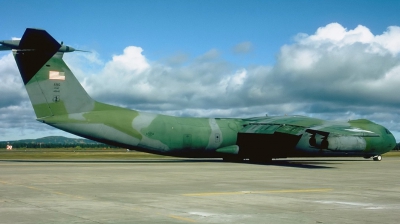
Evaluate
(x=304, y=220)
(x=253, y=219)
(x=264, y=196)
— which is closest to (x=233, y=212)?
(x=253, y=219)

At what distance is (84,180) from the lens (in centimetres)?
1917

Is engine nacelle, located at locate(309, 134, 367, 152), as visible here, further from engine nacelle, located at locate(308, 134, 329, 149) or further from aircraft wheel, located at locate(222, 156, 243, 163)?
aircraft wheel, located at locate(222, 156, 243, 163)

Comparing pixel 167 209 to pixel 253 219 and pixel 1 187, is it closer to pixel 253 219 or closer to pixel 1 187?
pixel 253 219

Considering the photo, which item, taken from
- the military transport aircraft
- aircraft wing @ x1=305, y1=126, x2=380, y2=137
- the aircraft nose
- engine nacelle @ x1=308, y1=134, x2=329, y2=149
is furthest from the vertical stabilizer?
the aircraft nose

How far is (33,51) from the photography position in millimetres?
28391

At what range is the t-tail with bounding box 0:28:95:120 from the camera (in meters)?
28.0

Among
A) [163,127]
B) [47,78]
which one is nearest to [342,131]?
[163,127]

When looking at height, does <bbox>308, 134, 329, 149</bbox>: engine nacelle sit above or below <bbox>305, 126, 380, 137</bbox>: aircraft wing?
below

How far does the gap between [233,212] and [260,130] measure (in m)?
23.7

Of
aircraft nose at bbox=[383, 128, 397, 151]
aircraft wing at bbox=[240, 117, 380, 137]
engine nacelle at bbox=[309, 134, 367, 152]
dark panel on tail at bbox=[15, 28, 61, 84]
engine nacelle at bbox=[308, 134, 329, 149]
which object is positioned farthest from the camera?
aircraft nose at bbox=[383, 128, 397, 151]

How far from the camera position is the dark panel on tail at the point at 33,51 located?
27.5 m

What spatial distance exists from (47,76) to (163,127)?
799 cm

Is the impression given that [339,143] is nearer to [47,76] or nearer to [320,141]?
[320,141]

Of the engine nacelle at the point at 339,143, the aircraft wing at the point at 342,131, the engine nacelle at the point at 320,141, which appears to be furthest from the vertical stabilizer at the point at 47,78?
the engine nacelle at the point at 339,143
